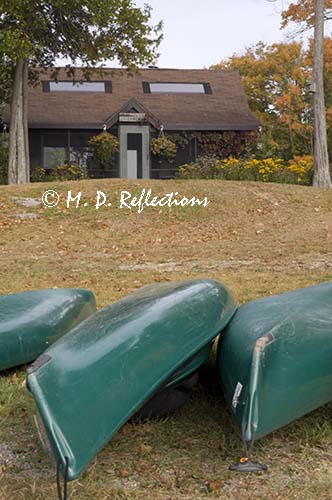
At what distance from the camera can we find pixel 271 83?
43219 millimetres

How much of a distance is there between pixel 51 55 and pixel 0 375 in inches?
789

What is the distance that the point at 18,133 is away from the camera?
22812 millimetres

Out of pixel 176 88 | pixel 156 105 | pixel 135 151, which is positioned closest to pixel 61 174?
pixel 135 151

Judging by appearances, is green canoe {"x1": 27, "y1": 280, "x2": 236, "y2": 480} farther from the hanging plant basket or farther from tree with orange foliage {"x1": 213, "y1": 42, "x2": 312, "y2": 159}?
tree with orange foliage {"x1": 213, "y1": 42, "x2": 312, "y2": 159}

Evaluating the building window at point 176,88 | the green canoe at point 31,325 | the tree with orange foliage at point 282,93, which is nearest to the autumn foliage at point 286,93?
the tree with orange foliage at point 282,93

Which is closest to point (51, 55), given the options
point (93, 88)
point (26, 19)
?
point (26, 19)

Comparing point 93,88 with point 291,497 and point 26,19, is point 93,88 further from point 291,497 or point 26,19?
point 291,497

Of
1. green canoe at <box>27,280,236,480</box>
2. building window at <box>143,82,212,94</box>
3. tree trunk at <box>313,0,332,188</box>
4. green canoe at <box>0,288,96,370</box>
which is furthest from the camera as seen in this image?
building window at <box>143,82,212,94</box>

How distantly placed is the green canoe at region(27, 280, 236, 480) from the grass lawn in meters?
0.36

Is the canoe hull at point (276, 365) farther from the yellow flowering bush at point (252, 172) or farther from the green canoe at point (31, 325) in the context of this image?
the yellow flowering bush at point (252, 172)

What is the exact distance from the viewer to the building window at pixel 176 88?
3086cm

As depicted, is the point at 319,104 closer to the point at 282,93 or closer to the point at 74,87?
the point at 74,87

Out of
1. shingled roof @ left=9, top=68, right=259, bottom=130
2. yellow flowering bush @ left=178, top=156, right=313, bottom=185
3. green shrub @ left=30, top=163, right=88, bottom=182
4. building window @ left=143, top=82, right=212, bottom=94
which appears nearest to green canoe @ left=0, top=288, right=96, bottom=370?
yellow flowering bush @ left=178, top=156, right=313, bottom=185

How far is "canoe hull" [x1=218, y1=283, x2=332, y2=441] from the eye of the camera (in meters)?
3.29
